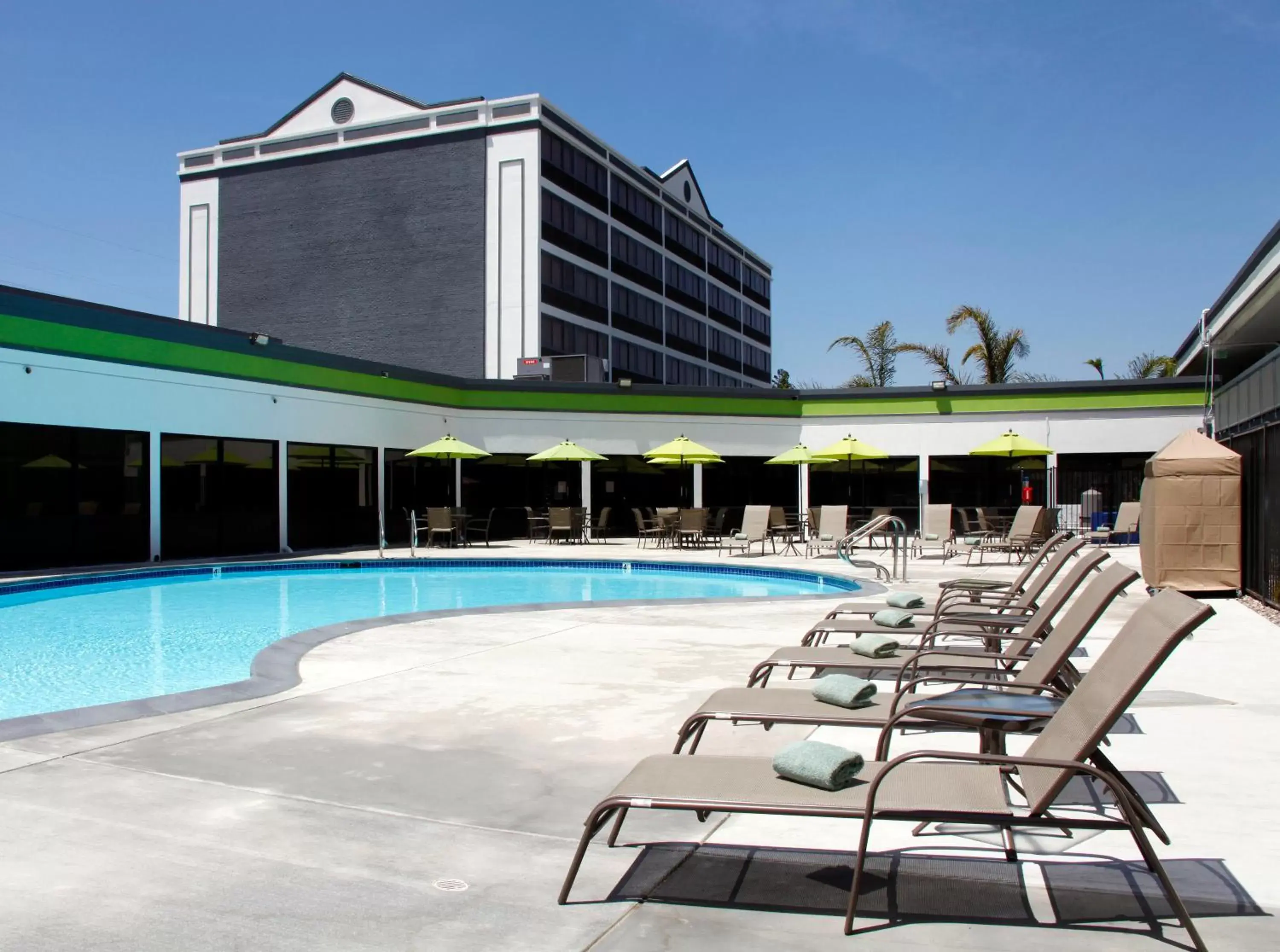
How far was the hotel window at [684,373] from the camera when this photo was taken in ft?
176

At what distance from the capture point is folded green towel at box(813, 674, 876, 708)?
402cm

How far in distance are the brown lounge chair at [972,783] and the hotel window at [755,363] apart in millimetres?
62942

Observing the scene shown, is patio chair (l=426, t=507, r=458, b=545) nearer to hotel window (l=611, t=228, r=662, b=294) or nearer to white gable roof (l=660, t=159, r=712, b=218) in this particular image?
hotel window (l=611, t=228, r=662, b=294)

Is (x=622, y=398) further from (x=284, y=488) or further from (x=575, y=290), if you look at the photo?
(x=575, y=290)

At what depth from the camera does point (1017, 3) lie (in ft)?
49.2

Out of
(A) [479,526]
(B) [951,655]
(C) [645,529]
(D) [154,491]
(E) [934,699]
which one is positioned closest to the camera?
(E) [934,699]

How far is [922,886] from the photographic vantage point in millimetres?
3158

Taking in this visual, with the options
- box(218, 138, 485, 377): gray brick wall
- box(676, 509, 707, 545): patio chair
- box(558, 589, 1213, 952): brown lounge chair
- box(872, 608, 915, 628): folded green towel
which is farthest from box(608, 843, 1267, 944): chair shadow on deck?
box(218, 138, 485, 377): gray brick wall

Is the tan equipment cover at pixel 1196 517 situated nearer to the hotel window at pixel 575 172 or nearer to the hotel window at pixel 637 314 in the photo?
the hotel window at pixel 575 172

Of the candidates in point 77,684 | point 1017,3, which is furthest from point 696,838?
point 1017,3

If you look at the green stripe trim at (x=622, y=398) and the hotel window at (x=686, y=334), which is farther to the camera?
the hotel window at (x=686, y=334)

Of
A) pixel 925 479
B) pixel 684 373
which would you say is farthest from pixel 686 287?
pixel 925 479

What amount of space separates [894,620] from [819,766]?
372cm

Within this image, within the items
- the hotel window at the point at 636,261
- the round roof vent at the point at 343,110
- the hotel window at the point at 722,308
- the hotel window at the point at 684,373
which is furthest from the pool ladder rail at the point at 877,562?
the hotel window at the point at 722,308
